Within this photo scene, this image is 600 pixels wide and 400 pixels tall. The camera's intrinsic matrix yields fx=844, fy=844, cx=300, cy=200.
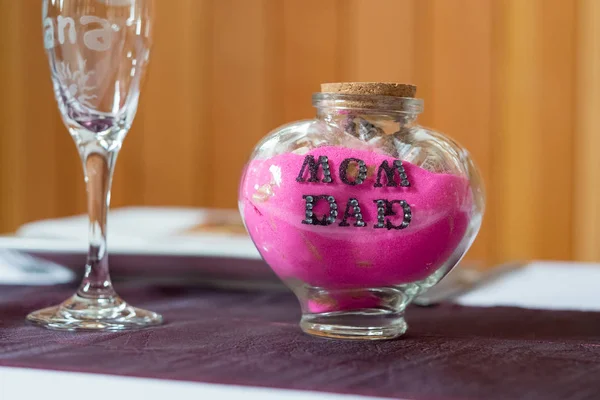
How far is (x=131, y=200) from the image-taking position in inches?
78.6

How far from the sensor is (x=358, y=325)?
540mm

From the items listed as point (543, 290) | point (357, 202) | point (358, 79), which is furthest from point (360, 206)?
point (358, 79)

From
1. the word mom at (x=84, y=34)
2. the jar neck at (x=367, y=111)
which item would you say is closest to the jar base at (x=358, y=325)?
the jar neck at (x=367, y=111)

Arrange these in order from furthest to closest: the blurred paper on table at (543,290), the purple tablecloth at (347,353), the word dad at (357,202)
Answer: the blurred paper on table at (543,290), the word dad at (357,202), the purple tablecloth at (347,353)

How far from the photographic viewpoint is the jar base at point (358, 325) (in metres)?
0.54

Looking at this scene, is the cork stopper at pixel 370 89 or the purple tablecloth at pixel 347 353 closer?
the purple tablecloth at pixel 347 353

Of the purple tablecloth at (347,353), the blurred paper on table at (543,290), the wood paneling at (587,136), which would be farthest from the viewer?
the wood paneling at (587,136)

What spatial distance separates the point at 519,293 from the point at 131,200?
4.50 feet

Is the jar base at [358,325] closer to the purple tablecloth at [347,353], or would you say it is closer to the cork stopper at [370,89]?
the purple tablecloth at [347,353]

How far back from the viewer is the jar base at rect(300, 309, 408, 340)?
537mm

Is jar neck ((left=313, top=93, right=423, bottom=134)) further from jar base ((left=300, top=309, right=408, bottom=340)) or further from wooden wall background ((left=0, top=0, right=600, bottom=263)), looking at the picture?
wooden wall background ((left=0, top=0, right=600, bottom=263))

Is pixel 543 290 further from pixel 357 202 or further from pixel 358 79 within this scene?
pixel 358 79

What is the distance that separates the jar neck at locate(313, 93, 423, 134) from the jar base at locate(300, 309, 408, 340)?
117 mm

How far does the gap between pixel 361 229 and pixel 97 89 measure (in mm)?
203
